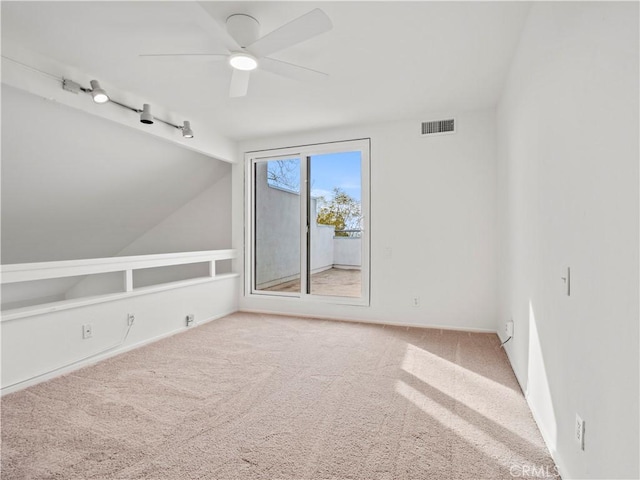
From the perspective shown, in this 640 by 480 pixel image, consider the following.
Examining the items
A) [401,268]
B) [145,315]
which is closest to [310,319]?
[401,268]

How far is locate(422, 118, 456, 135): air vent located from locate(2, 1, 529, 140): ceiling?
0.49 ft

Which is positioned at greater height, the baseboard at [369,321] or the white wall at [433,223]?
the white wall at [433,223]

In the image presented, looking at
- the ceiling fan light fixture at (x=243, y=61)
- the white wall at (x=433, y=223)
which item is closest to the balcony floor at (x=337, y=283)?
the white wall at (x=433, y=223)

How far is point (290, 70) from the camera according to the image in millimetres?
2314

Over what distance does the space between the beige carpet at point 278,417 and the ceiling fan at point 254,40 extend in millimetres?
2199

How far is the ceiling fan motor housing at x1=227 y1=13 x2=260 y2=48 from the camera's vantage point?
2.04m

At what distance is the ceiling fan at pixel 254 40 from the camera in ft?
5.86

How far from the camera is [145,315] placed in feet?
11.0

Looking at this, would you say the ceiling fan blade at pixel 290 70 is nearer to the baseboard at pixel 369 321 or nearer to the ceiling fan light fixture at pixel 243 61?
the ceiling fan light fixture at pixel 243 61

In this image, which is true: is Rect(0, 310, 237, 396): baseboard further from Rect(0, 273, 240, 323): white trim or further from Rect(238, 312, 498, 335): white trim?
Rect(238, 312, 498, 335): white trim

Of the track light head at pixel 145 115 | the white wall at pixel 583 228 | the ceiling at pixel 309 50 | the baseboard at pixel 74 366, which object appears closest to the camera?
the white wall at pixel 583 228

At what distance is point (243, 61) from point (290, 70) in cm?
31

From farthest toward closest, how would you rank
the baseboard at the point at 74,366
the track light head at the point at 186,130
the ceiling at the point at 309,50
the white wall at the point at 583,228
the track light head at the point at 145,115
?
the track light head at the point at 186,130, the track light head at the point at 145,115, the baseboard at the point at 74,366, the ceiling at the point at 309,50, the white wall at the point at 583,228

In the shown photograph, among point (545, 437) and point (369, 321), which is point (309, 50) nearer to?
point (545, 437)
